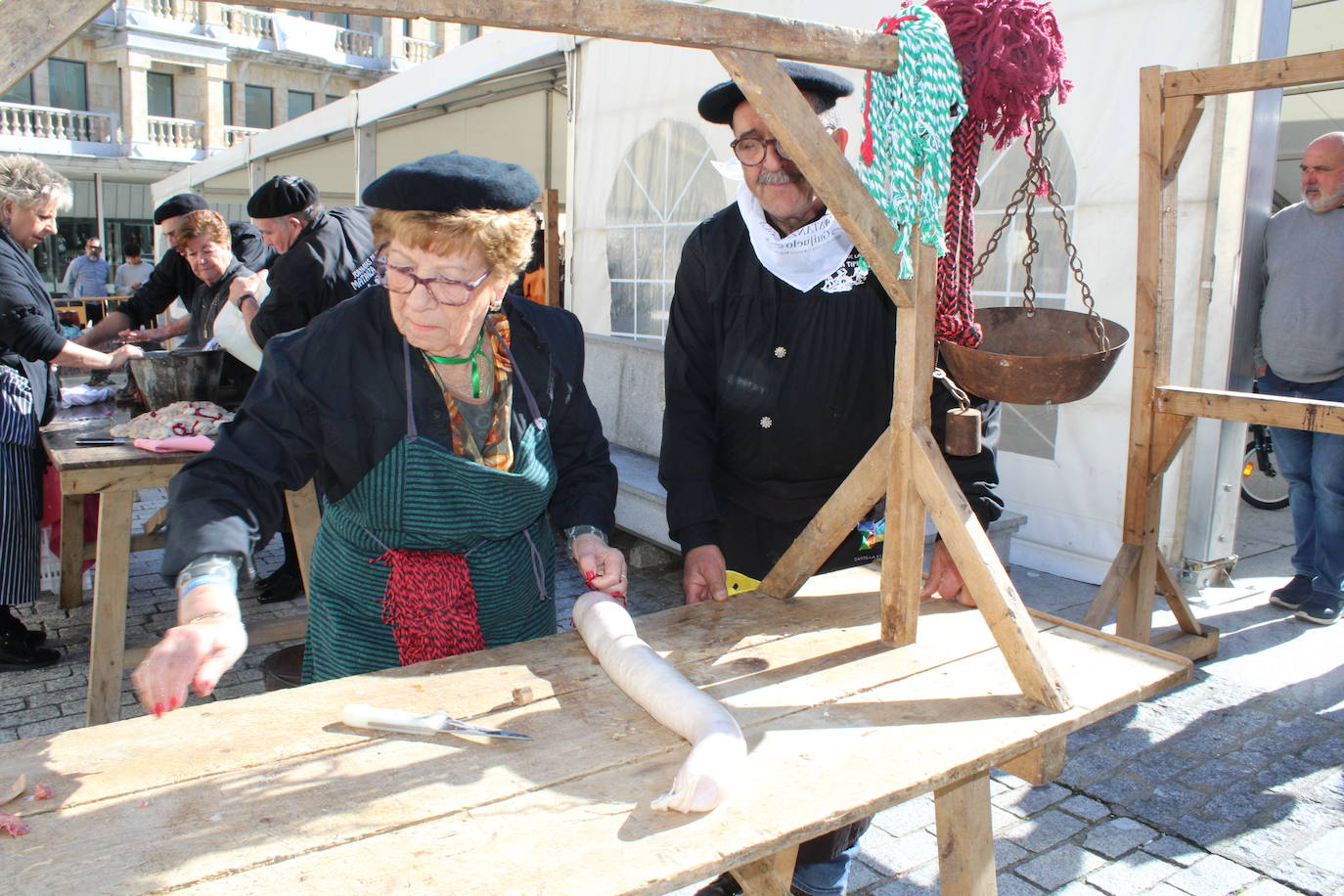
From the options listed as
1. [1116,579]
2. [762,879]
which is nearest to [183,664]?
[762,879]

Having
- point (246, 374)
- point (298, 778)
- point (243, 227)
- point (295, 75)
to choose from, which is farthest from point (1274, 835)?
point (295, 75)

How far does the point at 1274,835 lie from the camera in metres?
2.77

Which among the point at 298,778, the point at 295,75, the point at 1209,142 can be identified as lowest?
the point at 298,778

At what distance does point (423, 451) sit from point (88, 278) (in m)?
17.9

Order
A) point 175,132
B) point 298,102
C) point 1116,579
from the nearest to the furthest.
A: point 1116,579
point 175,132
point 298,102

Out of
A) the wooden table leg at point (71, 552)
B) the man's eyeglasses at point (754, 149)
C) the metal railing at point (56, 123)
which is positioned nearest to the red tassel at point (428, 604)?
the man's eyeglasses at point (754, 149)

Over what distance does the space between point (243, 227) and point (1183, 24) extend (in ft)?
16.1

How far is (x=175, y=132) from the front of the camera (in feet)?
93.8

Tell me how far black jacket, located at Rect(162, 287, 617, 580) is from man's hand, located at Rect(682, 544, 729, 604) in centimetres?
30

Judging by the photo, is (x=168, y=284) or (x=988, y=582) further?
(x=168, y=284)

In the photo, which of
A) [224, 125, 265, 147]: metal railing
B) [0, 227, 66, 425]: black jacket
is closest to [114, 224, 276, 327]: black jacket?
[0, 227, 66, 425]: black jacket

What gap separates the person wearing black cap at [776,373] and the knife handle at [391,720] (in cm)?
81

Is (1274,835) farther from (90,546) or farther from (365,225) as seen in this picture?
(90,546)

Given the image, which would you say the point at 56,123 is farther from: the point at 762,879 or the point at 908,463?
the point at 762,879
